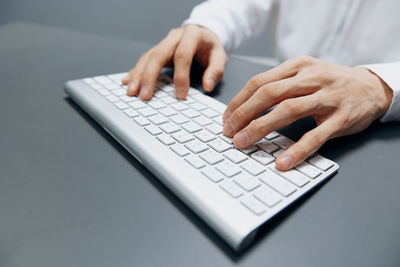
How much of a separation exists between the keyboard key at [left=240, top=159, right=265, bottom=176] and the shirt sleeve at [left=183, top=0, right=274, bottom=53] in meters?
0.56

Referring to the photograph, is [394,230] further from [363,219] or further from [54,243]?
[54,243]

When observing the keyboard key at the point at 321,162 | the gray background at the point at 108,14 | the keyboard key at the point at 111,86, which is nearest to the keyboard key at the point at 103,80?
the keyboard key at the point at 111,86

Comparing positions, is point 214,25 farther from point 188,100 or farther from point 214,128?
point 214,128

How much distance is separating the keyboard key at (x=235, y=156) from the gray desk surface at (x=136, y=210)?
85 millimetres

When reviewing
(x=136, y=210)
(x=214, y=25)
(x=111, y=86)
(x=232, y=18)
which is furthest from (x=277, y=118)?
(x=232, y=18)

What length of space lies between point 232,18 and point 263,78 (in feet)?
1.79

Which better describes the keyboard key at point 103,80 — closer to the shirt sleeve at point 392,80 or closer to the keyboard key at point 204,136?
the keyboard key at point 204,136

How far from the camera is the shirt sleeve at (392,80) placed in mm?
458

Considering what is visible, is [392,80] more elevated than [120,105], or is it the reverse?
[392,80]

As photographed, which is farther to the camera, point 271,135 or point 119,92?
point 119,92

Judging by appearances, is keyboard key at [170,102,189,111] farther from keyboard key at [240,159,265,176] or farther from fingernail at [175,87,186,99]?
keyboard key at [240,159,265,176]

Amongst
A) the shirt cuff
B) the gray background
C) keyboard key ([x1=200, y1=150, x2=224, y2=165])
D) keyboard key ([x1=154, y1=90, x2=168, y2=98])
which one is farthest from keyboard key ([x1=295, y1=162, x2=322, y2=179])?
the gray background

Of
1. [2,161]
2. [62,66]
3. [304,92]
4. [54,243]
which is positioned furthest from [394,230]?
[62,66]

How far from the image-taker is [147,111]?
454 millimetres
